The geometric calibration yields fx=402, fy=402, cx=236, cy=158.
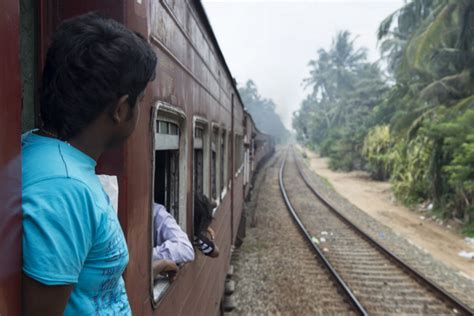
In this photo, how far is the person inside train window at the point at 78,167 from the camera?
2.77ft

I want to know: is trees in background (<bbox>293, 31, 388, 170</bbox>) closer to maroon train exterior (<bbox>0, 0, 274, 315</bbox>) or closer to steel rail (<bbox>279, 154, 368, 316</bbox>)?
steel rail (<bbox>279, 154, 368, 316</bbox>)

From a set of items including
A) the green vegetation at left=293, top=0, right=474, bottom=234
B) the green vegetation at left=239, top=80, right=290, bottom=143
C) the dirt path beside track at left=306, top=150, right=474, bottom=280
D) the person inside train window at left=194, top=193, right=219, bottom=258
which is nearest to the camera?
the person inside train window at left=194, top=193, right=219, bottom=258

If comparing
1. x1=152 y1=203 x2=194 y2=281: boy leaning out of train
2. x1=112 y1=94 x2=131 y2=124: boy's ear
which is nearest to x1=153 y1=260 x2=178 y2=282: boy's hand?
x1=152 y1=203 x2=194 y2=281: boy leaning out of train

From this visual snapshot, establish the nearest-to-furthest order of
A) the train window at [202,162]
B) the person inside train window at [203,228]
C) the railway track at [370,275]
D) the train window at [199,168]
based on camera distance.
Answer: the person inside train window at [203,228]
the train window at [202,162]
the train window at [199,168]
the railway track at [370,275]

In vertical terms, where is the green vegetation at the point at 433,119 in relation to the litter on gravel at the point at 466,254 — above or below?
above

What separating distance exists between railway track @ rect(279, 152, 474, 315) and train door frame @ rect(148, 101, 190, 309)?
3853 millimetres

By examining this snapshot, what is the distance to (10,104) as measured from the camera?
871 millimetres

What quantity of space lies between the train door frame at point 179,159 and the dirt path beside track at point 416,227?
703 cm

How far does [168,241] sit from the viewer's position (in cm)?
205

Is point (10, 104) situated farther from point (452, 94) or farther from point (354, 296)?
point (452, 94)

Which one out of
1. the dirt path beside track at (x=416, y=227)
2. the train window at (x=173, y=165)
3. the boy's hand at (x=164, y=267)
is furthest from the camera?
the dirt path beside track at (x=416, y=227)

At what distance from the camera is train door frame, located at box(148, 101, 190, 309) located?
185 cm

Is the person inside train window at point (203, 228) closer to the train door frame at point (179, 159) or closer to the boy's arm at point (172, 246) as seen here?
the train door frame at point (179, 159)

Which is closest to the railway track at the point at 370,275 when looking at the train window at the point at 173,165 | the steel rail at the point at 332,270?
the steel rail at the point at 332,270
